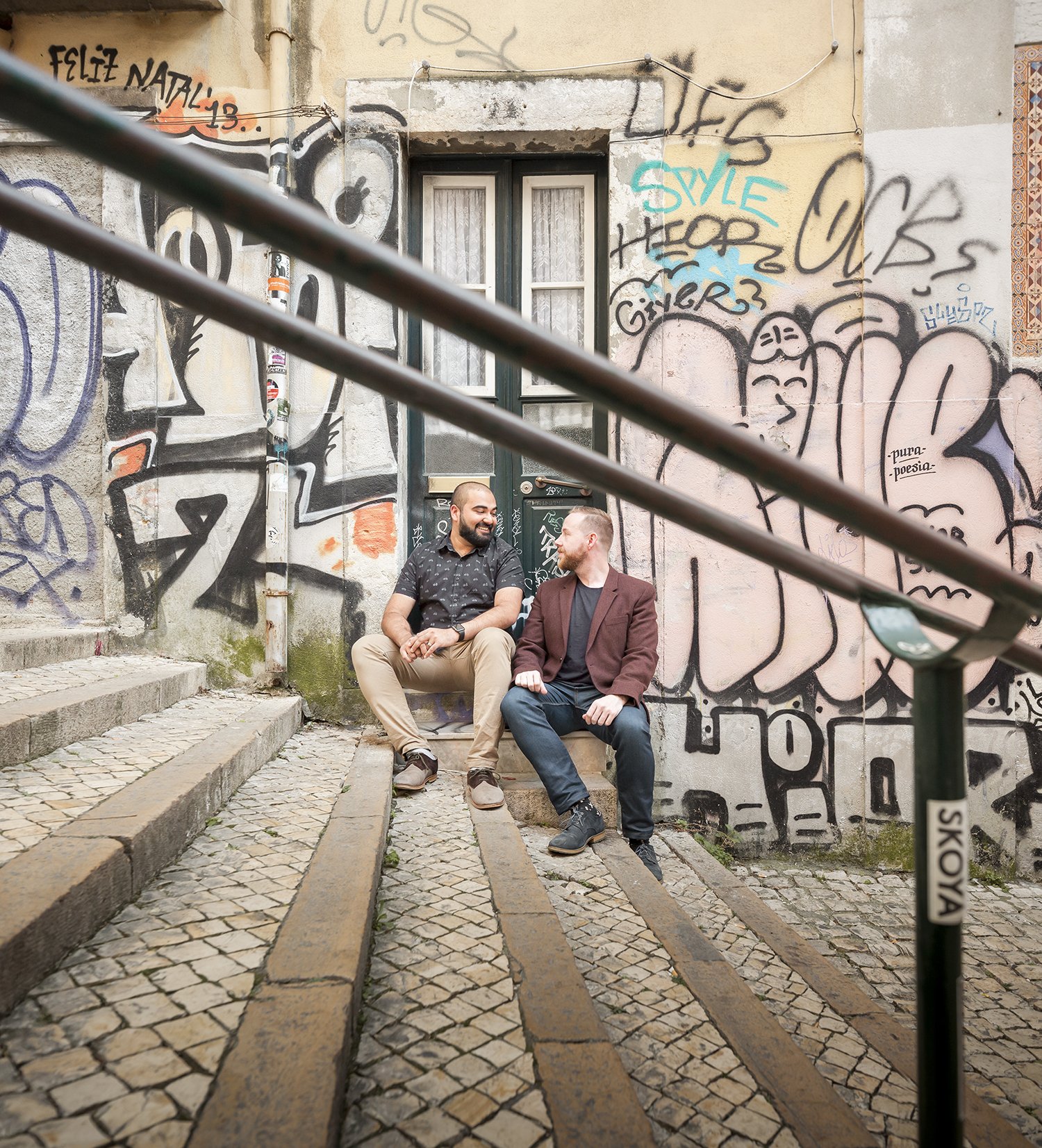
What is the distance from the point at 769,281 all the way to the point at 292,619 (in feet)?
11.5

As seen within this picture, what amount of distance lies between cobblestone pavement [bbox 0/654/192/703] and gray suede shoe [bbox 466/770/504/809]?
1776 millimetres

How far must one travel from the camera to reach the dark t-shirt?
398 centimetres

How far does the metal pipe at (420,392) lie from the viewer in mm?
858

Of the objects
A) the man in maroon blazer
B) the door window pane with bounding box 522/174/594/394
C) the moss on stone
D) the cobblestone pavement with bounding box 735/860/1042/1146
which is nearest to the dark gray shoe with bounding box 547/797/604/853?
the man in maroon blazer

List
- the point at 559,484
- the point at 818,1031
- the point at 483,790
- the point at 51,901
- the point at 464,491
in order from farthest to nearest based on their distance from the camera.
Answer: the point at 559,484
the point at 464,491
the point at 483,790
the point at 818,1031
the point at 51,901

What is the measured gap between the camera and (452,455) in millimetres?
5051

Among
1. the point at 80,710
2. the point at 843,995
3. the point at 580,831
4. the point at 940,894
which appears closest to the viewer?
the point at 940,894

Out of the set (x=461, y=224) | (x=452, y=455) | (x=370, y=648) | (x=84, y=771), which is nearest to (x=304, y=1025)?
(x=84, y=771)

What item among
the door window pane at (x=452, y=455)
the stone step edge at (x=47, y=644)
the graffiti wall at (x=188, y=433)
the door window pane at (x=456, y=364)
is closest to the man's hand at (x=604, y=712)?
the graffiti wall at (x=188, y=433)

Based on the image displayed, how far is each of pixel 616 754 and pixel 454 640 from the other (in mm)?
988

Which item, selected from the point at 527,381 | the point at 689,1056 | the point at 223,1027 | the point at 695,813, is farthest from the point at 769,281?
the point at 223,1027

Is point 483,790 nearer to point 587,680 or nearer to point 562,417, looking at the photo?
point 587,680

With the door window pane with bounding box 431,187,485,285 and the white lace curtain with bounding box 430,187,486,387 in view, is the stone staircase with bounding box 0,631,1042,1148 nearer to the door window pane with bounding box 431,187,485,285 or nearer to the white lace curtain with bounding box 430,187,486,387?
the white lace curtain with bounding box 430,187,486,387

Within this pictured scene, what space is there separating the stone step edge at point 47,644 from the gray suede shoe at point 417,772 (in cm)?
187
